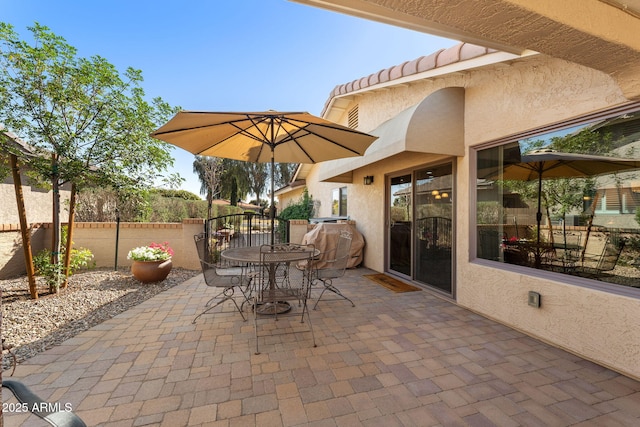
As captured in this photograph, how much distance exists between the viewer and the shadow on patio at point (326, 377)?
2184 millimetres

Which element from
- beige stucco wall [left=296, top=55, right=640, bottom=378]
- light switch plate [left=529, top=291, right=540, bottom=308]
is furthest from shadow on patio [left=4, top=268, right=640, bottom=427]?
light switch plate [left=529, top=291, right=540, bottom=308]

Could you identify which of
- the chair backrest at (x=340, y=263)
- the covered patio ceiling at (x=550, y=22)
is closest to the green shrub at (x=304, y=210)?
the chair backrest at (x=340, y=263)

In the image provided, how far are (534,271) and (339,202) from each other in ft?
23.3

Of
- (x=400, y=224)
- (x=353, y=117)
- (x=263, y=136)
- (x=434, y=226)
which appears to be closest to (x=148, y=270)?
(x=263, y=136)

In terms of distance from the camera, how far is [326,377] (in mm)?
2650

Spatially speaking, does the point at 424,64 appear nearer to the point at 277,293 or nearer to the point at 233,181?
the point at 277,293

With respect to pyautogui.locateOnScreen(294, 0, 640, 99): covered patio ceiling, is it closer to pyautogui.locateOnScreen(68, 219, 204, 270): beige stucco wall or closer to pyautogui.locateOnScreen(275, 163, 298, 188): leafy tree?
pyautogui.locateOnScreen(68, 219, 204, 270): beige stucco wall

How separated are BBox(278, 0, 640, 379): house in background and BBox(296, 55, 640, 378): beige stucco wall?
1 centimetres

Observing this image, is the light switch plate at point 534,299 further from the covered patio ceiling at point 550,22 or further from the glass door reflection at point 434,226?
the covered patio ceiling at point 550,22

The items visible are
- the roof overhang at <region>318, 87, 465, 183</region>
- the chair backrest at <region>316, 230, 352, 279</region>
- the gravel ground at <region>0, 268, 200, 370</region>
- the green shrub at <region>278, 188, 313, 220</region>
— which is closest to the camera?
the gravel ground at <region>0, 268, 200, 370</region>

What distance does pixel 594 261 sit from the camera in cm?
317

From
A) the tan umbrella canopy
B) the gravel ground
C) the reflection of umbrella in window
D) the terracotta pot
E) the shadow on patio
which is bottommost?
the shadow on patio

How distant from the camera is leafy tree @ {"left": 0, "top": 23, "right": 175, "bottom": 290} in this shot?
4.20 m

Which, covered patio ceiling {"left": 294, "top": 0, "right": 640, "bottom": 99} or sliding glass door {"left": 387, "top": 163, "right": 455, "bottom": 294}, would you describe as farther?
sliding glass door {"left": 387, "top": 163, "right": 455, "bottom": 294}
